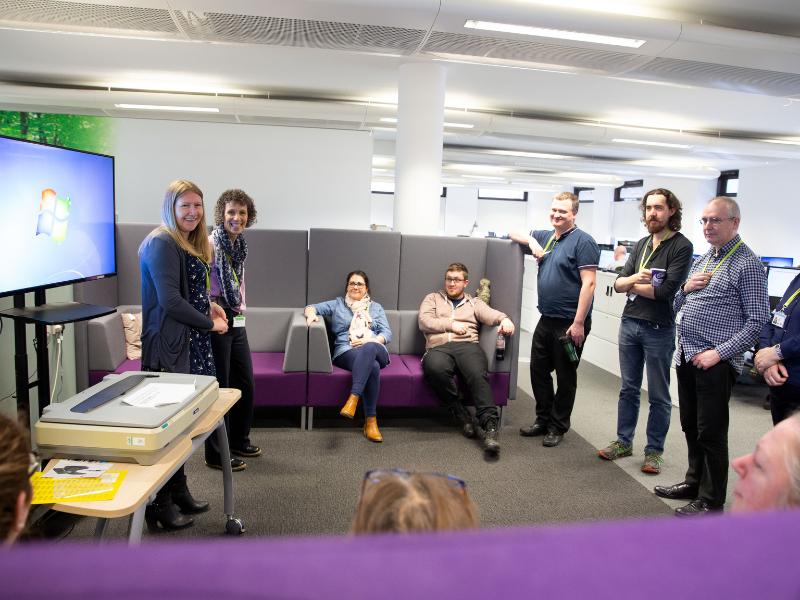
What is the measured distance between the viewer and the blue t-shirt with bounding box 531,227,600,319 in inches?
137

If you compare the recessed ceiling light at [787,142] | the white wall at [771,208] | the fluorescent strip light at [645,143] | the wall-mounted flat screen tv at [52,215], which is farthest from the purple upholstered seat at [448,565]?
the white wall at [771,208]

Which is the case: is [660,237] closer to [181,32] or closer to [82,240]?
[82,240]

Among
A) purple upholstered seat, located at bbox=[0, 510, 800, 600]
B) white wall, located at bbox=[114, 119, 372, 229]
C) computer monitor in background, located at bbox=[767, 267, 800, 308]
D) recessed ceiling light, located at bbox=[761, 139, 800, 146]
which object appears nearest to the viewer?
purple upholstered seat, located at bbox=[0, 510, 800, 600]

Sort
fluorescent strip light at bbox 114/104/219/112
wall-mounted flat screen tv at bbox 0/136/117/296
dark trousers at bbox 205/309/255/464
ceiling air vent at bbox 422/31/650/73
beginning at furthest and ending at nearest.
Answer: fluorescent strip light at bbox 114/104/219/112 < ceiling air vent at bbox 422/31/650/73 < dark trousers at bbox 205/309/255/464 < wall-mounted flat screen tv at bbox 0/136/117/296

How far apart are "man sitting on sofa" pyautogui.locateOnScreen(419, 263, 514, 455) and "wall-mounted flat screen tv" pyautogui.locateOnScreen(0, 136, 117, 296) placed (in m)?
2.09

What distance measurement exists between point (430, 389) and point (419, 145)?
8.12ft

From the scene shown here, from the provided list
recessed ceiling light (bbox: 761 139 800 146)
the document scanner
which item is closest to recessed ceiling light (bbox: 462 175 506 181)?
recessed ceiling light (bbox: 761 139 800 146)

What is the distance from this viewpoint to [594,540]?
0.39 metres

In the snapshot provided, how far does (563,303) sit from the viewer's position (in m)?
3.56

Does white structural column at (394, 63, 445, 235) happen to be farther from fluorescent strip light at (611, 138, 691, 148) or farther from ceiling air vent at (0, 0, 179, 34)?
fluorescent strip light at (611, 138, 691, 148)

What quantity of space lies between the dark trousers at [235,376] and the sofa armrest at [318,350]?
587mm

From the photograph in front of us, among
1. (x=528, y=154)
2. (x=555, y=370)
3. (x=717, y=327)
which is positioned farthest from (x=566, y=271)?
(x=528, y=154)

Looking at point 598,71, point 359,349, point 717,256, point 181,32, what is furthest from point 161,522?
point 598,71

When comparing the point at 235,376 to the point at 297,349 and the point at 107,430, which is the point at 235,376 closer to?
the point at 297,349
